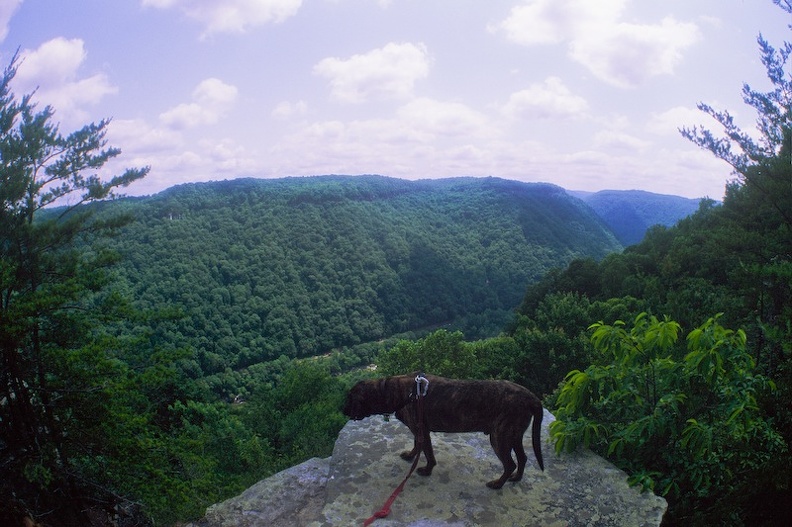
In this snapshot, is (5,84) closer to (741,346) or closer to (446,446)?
(446,446)

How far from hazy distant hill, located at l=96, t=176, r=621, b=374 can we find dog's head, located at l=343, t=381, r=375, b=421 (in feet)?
170

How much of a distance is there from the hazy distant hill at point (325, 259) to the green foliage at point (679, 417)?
5290 centimetres

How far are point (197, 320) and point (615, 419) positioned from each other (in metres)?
68.7

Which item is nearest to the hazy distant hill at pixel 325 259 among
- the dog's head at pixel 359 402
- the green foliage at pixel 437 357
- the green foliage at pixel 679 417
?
the green foliage at pixel 437 357

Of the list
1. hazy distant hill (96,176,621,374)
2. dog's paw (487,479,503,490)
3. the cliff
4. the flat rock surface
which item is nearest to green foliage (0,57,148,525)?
the cliff

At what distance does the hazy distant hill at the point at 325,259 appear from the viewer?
70.9 metres

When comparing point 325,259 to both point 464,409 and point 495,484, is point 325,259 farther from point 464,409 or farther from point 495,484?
point 495,484

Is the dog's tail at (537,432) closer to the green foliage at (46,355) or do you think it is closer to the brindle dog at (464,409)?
the brindle dog at (464,409)

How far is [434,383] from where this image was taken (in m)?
5.10

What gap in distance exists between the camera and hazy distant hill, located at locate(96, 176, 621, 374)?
70938mm

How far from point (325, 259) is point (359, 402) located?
90.8 meters

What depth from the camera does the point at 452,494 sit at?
486 centimetres

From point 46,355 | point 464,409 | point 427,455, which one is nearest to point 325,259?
point 46,355

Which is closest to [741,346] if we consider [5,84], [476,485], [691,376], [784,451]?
[691,376]
